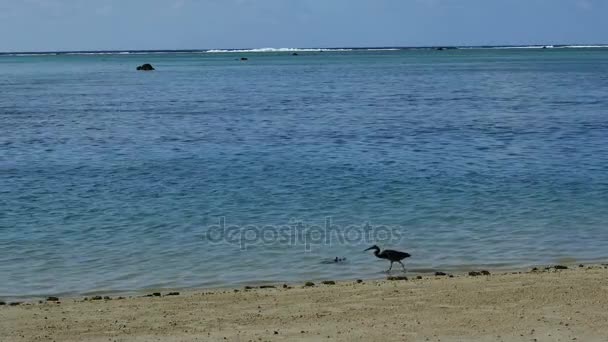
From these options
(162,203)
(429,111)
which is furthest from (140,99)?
(162,203)

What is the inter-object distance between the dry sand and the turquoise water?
2.16 meters

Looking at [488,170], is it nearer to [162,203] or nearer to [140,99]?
[162,203]

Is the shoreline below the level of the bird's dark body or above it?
below

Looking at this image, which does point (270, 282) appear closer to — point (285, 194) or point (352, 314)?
point (352, 314)

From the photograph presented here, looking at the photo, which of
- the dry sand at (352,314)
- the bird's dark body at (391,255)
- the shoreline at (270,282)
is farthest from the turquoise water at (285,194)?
the dry sand at (352,314)

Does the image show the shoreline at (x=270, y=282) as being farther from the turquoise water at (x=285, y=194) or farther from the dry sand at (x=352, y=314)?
the dry sand at (x=352, y=314)

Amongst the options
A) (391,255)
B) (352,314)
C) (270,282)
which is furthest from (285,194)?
(352,314)

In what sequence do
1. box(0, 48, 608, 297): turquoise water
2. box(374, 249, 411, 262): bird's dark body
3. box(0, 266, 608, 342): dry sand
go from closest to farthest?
1. box(0, 266, 608, 342): dry sand
2. box(374, 249, 411, 262): bird's dark body
3. box(0, 48, 608, 297): turquoise water

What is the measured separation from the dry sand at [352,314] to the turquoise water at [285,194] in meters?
2.16

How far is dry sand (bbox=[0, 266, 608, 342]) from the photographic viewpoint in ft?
43.3

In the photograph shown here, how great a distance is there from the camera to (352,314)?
1439 centimetres

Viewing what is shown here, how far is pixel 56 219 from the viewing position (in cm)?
2477

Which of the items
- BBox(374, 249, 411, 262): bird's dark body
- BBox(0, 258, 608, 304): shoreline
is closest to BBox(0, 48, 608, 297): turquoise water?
BBox(0, 258, 608, 304): shoreline

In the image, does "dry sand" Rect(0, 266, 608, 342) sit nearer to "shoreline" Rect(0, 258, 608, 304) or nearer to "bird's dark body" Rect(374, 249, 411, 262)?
"shoreline" Rect(0, 258, 608, 304)
